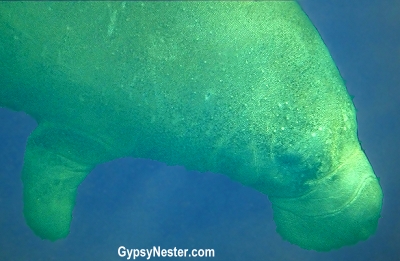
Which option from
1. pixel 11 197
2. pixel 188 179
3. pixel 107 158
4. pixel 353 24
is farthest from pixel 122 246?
pixel 353 24

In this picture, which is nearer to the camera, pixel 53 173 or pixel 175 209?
pixel 53 173

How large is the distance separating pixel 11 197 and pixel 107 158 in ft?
11.6

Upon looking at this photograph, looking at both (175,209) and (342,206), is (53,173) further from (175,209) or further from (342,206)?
(175,209)

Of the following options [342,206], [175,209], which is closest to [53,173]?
[342,206]

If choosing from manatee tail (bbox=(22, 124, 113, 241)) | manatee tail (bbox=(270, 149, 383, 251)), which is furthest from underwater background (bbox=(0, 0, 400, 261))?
manatee tail (bbox=(270, 149, 383, 251))

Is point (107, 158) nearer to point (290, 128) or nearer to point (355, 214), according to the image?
point (290, 128)

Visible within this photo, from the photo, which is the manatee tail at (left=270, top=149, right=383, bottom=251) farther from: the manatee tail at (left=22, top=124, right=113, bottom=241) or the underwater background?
the underwater background

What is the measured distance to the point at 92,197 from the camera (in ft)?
16.4

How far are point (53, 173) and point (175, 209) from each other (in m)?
2.84

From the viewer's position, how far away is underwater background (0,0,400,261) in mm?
4805

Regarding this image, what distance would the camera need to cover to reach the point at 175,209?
494 centimetres

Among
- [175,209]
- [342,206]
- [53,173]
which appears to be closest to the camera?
[342,206]

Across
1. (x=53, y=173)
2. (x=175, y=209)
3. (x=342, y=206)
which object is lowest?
(x=342, y=206)

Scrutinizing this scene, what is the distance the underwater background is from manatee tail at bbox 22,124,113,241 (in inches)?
95.0
